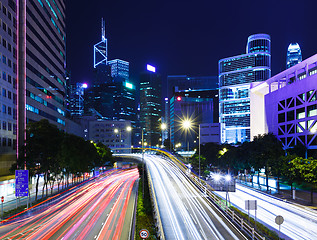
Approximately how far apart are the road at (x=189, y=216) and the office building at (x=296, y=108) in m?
38.7

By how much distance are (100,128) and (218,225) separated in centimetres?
15375

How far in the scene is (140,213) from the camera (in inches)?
1158

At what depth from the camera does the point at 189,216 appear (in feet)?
95.8

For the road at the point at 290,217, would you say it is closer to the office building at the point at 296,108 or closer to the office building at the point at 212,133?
the office building at the point at 296,108

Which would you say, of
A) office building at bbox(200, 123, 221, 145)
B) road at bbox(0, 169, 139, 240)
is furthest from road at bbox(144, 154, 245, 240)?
office building at bbox(200, 123, 221, 145)

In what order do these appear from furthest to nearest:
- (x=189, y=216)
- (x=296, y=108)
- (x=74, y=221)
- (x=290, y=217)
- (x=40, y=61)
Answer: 1. (x=40, y=61)
2. (x=296, y=108)
3. (x=290, y=217)
4. (x=74, y=221)
5. (x=189, y=216)

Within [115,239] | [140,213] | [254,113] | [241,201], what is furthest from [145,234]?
[254,113]

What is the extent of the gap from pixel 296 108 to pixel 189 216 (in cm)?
5832

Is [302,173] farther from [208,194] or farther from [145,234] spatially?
[145,234]

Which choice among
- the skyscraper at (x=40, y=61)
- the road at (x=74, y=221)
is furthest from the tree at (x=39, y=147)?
the skyscraper at (x=40, y=61)

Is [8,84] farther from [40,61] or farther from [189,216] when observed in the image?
[189,216]

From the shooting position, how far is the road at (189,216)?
75.0ft

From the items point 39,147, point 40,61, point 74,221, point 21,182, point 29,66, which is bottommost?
point 74,221

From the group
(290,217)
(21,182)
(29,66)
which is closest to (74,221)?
(21,182)
